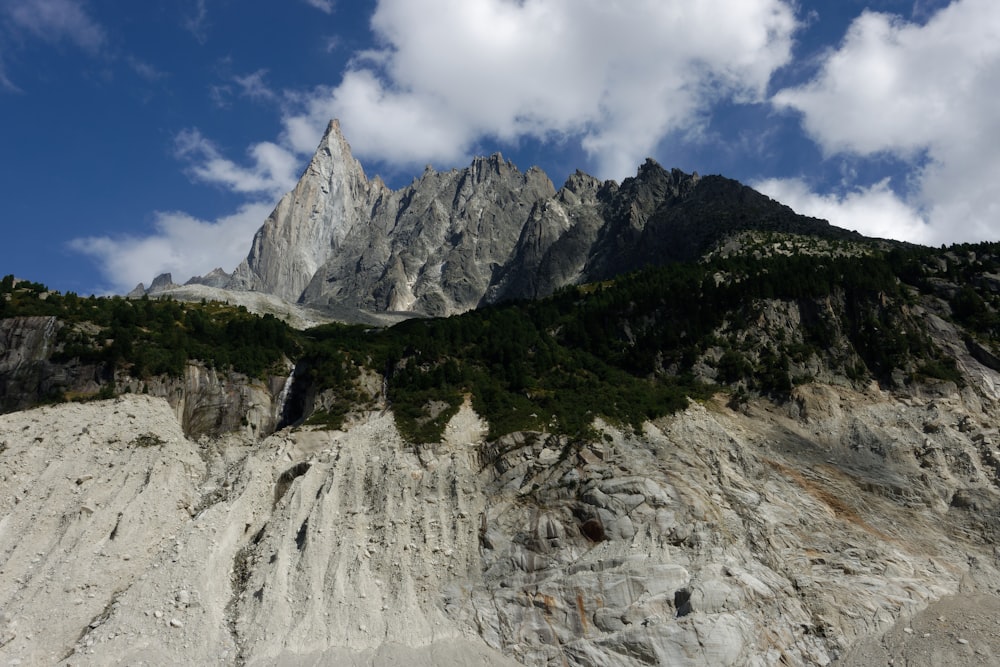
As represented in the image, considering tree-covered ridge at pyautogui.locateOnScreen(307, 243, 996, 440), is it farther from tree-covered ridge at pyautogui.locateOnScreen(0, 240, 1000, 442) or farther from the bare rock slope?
the bare rock slope

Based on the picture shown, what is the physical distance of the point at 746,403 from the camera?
172 feet

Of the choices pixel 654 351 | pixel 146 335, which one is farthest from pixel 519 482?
pixel 146 335

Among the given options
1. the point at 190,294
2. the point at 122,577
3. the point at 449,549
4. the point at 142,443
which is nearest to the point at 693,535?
the point at 449,549

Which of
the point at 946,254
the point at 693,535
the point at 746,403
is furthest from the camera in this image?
the point at 946,254

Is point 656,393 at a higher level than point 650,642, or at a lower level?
higher

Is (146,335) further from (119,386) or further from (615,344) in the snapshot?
(615,344)

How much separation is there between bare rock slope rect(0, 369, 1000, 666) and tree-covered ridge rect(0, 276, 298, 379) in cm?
477

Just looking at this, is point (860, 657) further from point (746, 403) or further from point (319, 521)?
point (319, 521)

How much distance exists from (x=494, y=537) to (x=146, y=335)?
36.4m

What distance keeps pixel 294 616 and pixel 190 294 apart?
158 metres

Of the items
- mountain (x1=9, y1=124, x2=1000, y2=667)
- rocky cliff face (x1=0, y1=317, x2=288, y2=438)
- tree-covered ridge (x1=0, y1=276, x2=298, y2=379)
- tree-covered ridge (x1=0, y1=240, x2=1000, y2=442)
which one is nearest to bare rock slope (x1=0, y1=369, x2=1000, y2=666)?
mountain (x1=9, y1=124, x2=1000, y2=667)

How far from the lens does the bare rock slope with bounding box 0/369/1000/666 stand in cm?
3284

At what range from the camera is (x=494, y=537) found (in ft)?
130

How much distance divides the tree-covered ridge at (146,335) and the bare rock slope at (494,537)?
4.77 m
